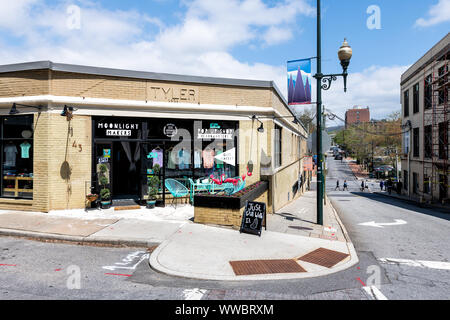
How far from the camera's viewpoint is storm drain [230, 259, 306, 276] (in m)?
5.52

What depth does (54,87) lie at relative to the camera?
9.88 meters

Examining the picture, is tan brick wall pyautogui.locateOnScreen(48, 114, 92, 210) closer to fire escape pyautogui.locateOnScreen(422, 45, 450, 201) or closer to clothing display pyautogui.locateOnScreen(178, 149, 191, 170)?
clothing display pyautogui.locateOnScreen(178, 149, 191, 170)

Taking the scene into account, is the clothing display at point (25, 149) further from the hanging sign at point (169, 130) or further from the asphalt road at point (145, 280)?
the hanging sign at point (169, 130)

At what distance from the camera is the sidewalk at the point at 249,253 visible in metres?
5.47

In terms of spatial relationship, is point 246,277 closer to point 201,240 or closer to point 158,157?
point 201,240

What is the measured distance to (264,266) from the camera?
581 cm

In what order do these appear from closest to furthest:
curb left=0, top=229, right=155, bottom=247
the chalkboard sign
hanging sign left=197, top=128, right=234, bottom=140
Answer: curb left=0, top=229, right=155, bottom=247
the chalkboard sign
hanging sign left=197, top=128, right=234, bottom=140

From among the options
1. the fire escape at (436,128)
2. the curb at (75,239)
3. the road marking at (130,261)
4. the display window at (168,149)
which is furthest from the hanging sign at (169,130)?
the fire escape at (436,128)

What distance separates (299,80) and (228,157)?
163 inches

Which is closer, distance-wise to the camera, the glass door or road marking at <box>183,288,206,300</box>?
road marking at <box>183,288,206,300</box>

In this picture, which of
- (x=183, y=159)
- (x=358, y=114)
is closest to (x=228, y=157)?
(x=183, y=159)

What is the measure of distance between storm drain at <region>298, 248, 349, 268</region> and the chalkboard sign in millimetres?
1618

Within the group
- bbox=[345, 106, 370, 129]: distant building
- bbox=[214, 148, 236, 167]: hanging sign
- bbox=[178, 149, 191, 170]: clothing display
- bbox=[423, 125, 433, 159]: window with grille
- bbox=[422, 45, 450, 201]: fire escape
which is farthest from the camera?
bbox=[345, 106, 370, 129]: distant building

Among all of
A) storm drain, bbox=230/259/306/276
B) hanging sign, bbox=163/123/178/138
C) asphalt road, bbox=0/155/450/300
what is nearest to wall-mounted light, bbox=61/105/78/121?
hanging sign, bbox=163/123/178/138
